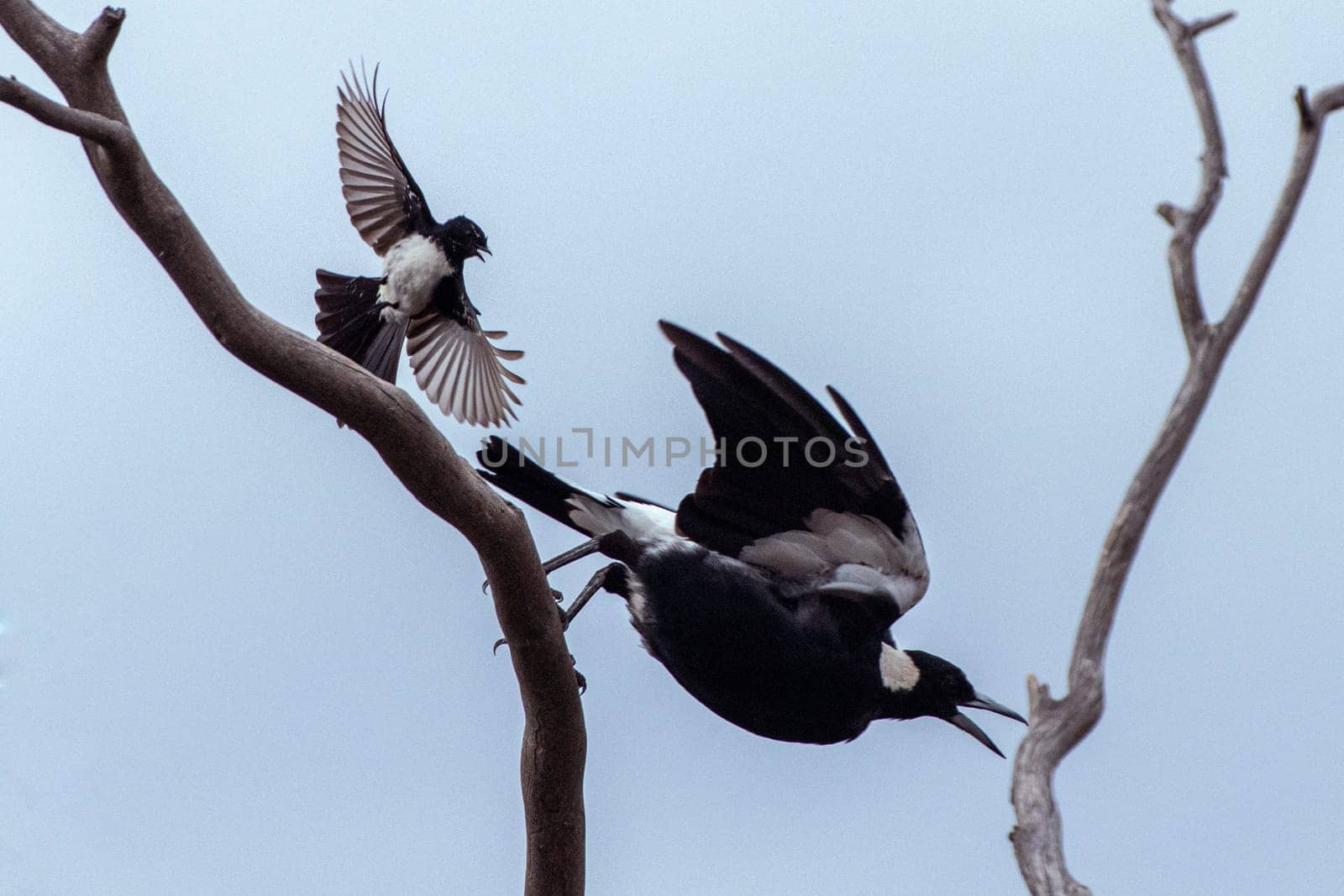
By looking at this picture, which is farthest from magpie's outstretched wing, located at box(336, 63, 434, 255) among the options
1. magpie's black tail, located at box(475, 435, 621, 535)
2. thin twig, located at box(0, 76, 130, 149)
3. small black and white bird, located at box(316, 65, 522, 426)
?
thin twig, located at box(0, 76, 130, 149)

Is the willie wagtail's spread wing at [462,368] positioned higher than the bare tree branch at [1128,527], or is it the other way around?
the willie wagtail's spread wing at [462,368]

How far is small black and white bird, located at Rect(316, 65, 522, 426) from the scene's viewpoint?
585 cm

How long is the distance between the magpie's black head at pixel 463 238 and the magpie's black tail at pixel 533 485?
179 cm

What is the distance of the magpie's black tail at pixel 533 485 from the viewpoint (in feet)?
14.0

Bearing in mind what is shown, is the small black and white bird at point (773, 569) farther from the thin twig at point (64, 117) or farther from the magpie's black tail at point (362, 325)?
the magpie's black tail at point (362, 325)

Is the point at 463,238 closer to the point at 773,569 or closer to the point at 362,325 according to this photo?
the point at 362,325

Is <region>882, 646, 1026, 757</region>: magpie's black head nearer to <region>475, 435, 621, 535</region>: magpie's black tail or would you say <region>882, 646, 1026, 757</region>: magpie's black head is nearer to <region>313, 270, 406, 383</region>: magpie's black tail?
<region>475, 435, 621, 535</region>: magpie's black tail

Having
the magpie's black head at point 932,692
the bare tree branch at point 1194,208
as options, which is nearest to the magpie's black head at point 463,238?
the magpie's black head at point 932,692

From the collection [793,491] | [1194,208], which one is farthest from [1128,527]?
[793,491]

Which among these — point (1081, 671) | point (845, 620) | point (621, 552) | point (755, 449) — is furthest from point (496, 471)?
point (1081, 671)

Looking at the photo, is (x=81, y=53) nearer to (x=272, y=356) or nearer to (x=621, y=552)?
(x=272, y=356)

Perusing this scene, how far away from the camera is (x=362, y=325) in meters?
5.95

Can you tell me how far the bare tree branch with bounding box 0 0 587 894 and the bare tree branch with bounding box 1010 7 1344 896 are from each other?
50.0 inches

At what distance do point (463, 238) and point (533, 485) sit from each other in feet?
6.09
